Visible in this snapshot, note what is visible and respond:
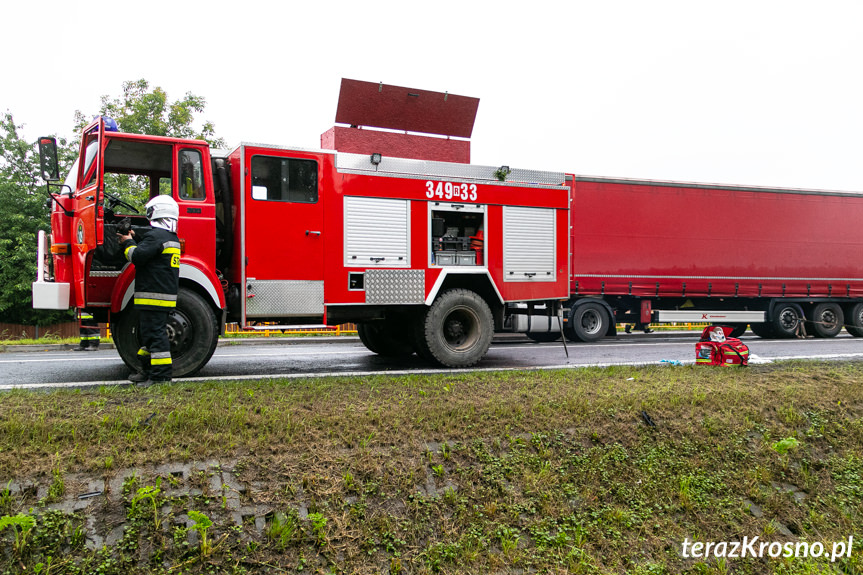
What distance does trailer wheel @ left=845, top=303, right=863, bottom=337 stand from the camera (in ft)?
52.2

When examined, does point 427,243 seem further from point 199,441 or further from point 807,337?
point 807,337

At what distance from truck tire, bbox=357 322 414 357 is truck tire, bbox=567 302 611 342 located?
5514 mm

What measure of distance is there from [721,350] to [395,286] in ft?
14.6

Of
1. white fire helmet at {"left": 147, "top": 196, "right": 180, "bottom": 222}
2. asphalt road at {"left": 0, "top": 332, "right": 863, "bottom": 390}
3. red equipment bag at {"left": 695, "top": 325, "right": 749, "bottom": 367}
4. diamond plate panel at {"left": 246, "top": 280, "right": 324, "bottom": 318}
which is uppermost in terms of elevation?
white fire helmet at {"left": 147, "top": 196, "right": 180, "bottom": 222}

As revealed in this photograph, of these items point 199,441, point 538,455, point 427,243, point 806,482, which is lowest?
point 806,482

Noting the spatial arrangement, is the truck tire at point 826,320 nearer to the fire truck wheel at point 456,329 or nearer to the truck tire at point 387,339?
the fire truck wheel at point 456,329

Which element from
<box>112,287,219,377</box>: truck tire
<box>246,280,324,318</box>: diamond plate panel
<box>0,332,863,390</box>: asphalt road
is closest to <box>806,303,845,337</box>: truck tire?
<box>0,332,863,390</box>: asphalt road

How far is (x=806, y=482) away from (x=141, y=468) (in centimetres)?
507

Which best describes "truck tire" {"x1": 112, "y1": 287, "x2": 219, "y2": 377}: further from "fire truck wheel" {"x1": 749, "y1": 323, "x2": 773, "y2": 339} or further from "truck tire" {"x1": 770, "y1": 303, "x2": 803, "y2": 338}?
"fire truck wheel" {"x1": 749, "y1": 323, "x2": 773, "y2": 339}

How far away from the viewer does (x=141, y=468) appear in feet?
11.6

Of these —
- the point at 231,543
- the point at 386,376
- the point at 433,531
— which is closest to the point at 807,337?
the point at 386,376

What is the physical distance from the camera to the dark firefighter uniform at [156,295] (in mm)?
5668

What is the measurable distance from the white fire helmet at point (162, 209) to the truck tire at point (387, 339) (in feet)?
12.2

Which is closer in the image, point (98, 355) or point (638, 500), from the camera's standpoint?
point (638, 500)
